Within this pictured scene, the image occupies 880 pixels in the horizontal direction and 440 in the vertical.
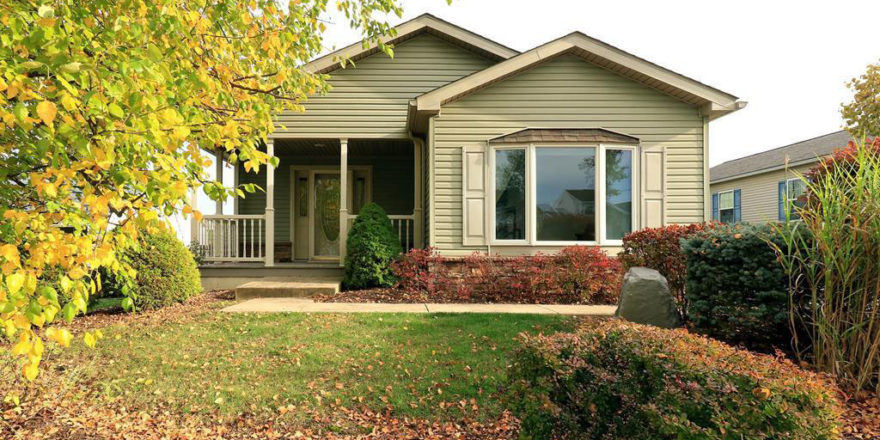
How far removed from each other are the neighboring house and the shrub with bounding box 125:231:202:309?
19568 millimetres

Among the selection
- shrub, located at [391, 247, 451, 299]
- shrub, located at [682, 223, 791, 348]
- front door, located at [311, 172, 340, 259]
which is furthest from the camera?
front door, located at [311, 172, 340, 259]

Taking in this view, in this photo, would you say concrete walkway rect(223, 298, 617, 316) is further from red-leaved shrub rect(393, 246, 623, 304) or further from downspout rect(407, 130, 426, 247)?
downspout rect(407, 130, 426, 247)

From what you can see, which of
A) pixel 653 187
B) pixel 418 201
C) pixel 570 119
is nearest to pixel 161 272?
pixel 418 201

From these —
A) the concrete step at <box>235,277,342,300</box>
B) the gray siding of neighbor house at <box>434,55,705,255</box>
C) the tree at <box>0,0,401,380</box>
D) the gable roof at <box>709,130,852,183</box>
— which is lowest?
the concrete step at <box>235,277,342,300</box>

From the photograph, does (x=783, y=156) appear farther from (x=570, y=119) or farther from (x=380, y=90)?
(x=380, y=90)

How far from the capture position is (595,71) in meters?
8.11

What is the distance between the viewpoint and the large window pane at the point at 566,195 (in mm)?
7840

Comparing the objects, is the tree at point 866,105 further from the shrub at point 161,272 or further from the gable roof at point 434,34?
the shrub at point 161,272

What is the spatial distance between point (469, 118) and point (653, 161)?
3303 mm

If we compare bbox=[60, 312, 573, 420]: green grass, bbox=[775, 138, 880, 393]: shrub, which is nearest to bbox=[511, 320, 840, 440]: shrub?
bbox=[60, 312, 573, 420]: green grass

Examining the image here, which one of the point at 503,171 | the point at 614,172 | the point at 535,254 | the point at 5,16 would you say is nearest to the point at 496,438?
the point at 5,16

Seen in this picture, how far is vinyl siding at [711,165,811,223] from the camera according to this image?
18.8m

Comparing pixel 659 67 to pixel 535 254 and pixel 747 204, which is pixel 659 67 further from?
pixel 747 204

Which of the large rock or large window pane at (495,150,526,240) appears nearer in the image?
the large rock
